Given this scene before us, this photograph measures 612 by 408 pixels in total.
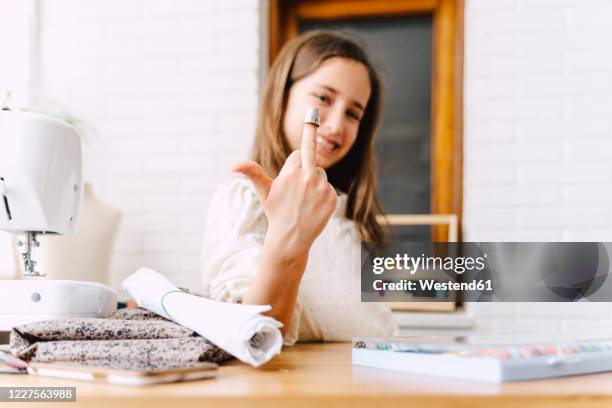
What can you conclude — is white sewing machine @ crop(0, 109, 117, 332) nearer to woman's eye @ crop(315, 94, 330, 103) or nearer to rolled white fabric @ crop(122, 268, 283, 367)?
rolled white fabric @ crop(122, 268, 283, 367)

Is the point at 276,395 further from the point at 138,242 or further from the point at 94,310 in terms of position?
the point at 138,242

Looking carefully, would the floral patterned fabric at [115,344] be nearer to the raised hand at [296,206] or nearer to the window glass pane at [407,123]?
the raised hand at [296,206]

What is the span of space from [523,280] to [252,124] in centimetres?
167

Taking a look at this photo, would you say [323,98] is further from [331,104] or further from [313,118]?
[313,118]

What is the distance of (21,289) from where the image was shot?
85cm

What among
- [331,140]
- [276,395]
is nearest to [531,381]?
[276,395]

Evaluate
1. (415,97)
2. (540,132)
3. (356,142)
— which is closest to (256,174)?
(356,142)

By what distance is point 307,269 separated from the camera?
1.25m

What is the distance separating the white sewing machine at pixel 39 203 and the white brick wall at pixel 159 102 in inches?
59.4

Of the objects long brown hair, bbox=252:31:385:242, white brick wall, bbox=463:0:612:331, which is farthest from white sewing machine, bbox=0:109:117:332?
white brick wall, bbox=463:0:612:331

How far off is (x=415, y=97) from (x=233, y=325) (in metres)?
2.07

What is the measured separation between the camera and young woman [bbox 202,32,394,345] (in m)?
0.76

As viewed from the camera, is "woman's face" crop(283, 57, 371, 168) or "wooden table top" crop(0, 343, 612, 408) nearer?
"wooden table top" crop(0, 343, 612, 408)

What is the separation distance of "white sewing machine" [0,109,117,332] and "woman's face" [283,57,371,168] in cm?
56
